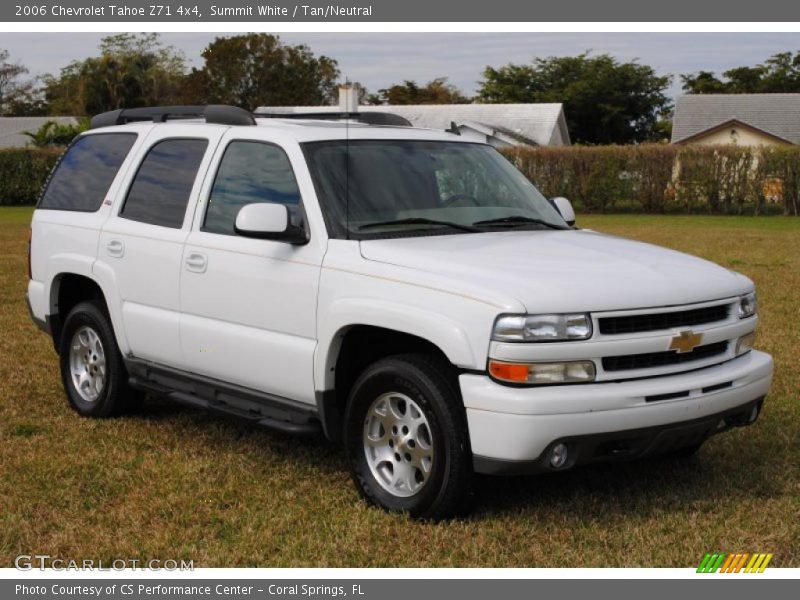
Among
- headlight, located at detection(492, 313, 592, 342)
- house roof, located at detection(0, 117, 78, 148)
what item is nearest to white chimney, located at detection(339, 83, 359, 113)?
headlight, located at detection(492, 313, 592, 342)

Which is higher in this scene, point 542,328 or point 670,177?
point 542,328

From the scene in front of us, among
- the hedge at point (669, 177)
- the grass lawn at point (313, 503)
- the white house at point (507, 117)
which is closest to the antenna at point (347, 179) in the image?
the grass lawn at point (313, 503)

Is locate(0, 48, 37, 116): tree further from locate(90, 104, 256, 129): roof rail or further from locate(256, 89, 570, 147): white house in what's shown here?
locate(90, 104, 256, 129): roof rail

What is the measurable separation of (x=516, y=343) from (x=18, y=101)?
316 ft

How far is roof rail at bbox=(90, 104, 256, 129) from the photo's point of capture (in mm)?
6305

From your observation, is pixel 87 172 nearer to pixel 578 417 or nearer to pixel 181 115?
pixel 181 115

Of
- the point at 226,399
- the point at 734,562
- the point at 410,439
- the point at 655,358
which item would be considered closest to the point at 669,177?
the point at 226,399

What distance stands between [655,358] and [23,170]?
36251 millimetres

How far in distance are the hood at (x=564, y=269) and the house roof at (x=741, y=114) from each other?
57766 millimetres

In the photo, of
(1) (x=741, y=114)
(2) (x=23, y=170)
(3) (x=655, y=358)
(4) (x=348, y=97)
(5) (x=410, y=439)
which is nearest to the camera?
(3) (x=655, y=358)

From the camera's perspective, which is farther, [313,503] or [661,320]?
[313,503]

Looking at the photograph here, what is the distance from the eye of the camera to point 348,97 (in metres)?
6.95

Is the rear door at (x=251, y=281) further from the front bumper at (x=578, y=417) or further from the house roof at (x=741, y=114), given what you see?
the house roof at (x=741, y=114)

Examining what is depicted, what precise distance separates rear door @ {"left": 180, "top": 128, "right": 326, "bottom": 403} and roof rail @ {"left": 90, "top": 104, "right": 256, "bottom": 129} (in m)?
0.13
